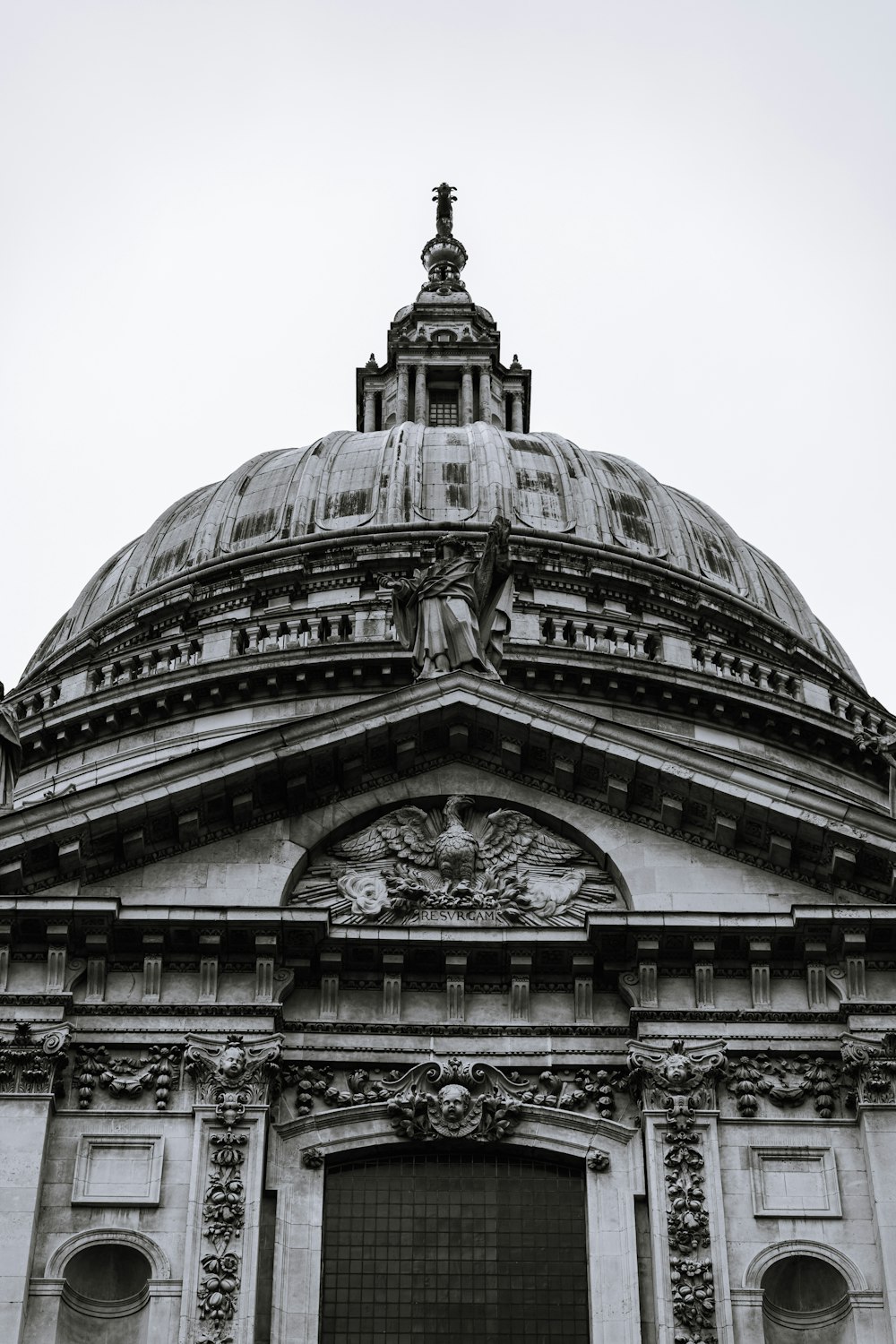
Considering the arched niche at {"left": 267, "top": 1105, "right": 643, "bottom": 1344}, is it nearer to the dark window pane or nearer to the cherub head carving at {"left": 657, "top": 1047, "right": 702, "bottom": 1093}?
the dark window pane

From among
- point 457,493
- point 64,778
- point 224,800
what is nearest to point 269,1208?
point 224,800

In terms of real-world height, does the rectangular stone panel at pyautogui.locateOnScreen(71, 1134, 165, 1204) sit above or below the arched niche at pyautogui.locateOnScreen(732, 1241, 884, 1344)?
above

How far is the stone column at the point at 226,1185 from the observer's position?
26594mm

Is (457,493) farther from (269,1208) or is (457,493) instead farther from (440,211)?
(269,1208)

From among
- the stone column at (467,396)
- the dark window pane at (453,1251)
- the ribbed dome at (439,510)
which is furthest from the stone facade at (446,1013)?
the stone column at (467,396)

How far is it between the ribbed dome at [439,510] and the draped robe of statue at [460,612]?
66.4ft

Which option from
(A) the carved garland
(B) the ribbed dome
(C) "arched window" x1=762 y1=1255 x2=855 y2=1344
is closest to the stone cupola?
(B) the ribbed dome

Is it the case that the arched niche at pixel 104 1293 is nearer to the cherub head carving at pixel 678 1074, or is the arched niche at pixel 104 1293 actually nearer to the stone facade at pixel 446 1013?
the stone facade at pixel 446 1013

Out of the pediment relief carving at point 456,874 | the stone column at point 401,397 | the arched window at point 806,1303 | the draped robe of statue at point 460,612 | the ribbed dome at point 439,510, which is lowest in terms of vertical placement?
the arched window at point 806,1303

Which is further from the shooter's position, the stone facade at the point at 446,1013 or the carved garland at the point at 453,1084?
the carved garland at the point at 453,1084

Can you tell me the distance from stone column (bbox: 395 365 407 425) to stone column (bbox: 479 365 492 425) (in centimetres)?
217

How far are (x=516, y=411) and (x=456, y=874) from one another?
41261mm

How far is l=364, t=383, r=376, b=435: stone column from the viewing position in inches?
2783

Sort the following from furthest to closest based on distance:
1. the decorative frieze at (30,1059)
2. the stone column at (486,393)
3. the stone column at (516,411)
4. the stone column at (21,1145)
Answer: the stone column at (516,411), the stone column at (486,393), the decorative frieze at (30,1059), the stone column at (21,1145)
